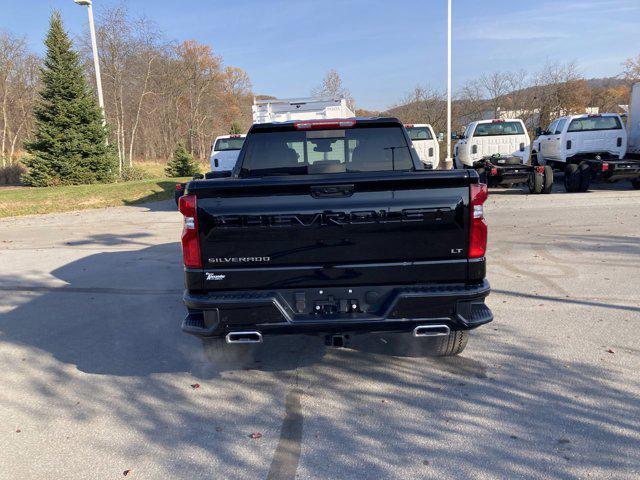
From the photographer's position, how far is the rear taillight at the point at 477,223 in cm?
329

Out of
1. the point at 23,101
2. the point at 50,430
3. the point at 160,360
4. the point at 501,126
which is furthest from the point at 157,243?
the point at 23,101

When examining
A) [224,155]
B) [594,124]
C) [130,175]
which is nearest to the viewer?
[594,124]

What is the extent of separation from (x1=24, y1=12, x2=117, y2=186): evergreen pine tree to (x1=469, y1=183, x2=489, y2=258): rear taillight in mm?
22971

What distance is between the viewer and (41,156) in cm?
2222

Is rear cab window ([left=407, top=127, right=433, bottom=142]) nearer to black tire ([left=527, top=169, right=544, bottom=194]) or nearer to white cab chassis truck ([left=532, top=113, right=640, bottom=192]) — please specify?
black tire ([left=527, top=169, right=544, bottom=194])

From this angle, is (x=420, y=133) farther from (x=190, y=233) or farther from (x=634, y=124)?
(x=190, y=233)

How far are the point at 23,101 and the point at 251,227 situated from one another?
1665 inches

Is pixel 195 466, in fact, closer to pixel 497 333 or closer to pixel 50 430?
pixel 50 430

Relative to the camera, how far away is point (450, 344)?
412 centimetres

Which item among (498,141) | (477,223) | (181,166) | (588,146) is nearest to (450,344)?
(477,223)

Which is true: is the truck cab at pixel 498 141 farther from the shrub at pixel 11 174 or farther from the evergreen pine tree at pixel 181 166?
the shrub at pixel 11 174

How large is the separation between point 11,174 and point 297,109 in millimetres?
19304

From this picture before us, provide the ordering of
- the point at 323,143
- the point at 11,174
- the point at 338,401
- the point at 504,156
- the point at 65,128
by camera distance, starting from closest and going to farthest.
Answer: the point at 338,401 → the point at 323,143 → the point at 504,156 → the point at 65,128 → the point at 11,174

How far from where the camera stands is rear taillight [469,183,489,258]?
329 cm
